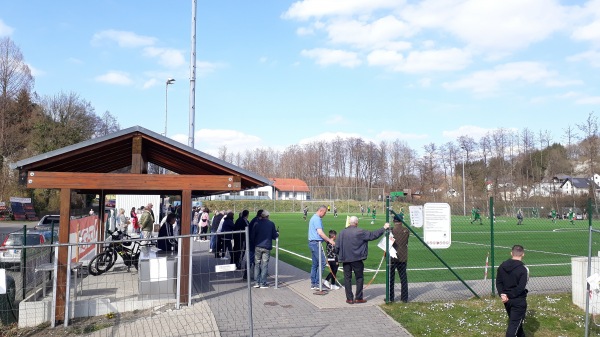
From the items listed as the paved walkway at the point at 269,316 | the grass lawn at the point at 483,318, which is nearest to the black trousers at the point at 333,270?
the paved walkway at the point at 269,316

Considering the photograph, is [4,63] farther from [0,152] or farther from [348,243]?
[348,243]

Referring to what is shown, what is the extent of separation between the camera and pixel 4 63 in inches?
2160

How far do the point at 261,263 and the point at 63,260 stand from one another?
441 cm

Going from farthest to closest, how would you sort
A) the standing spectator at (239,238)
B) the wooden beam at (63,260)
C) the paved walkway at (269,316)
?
the standing spectator at (239,238) → the wooden beam at (63,260) → the paved walkway at (269,316)

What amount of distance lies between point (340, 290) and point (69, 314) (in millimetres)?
5656

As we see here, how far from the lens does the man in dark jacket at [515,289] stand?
→ 23.3ft

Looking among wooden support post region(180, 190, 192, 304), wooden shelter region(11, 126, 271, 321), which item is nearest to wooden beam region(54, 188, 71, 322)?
wooden shelter region(11, 126, 271, 321)

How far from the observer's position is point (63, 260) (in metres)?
8.94

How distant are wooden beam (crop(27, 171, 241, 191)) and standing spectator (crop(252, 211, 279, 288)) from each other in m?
1.55

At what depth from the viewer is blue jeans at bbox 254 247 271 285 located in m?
11.6

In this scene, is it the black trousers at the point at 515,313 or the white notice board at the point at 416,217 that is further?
the white notice board at the point at 416,217

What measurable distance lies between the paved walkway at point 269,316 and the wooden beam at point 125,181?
2.31 metres

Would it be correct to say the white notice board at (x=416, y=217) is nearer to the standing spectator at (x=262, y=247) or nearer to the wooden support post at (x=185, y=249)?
the standing spectator at (x=262, y=247)

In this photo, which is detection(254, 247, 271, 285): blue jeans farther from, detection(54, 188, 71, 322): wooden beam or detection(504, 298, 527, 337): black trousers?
detection(504, 298, 527, 337): black trousers
